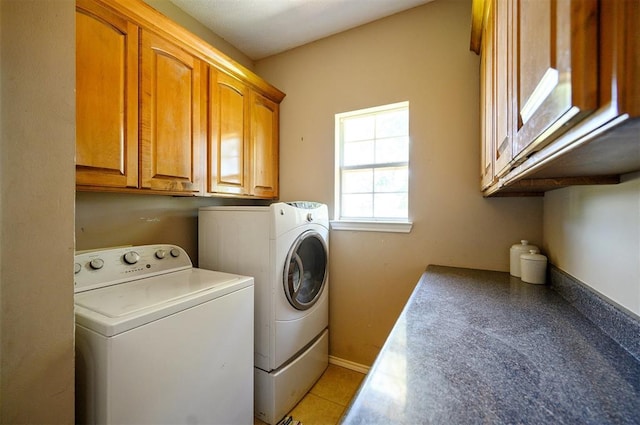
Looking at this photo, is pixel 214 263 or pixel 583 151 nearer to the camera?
pixel 583 151

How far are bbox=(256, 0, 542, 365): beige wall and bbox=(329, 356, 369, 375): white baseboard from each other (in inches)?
1.7

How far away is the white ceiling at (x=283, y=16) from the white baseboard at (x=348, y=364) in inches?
109

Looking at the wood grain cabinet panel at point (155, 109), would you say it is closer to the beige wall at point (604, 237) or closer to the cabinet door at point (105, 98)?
the cabinet door at point (105, 98)

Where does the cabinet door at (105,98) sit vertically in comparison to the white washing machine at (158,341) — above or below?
above

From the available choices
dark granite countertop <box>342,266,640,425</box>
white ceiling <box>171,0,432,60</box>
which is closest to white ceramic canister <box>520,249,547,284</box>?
dark granite countertop <box>342,266,640,425</box>

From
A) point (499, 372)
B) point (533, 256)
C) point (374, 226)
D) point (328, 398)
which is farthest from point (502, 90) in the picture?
point (328, 398)

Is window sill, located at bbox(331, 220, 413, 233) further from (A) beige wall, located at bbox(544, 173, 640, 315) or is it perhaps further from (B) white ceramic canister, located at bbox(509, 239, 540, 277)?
(A) beige wall, located at bbox(544, 173, 640, 315)

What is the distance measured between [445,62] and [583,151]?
1.72m

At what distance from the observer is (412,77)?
78.5 inches

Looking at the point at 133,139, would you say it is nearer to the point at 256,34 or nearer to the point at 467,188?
the point at 256,34

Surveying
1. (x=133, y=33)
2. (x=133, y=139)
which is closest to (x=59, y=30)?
(x=133, y=139)

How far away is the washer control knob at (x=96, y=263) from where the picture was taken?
1.32 meters

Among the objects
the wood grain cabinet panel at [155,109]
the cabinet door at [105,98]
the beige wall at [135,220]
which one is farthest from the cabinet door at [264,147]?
the cabinet door at [105,98]

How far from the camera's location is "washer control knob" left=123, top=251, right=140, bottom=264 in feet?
4.79
